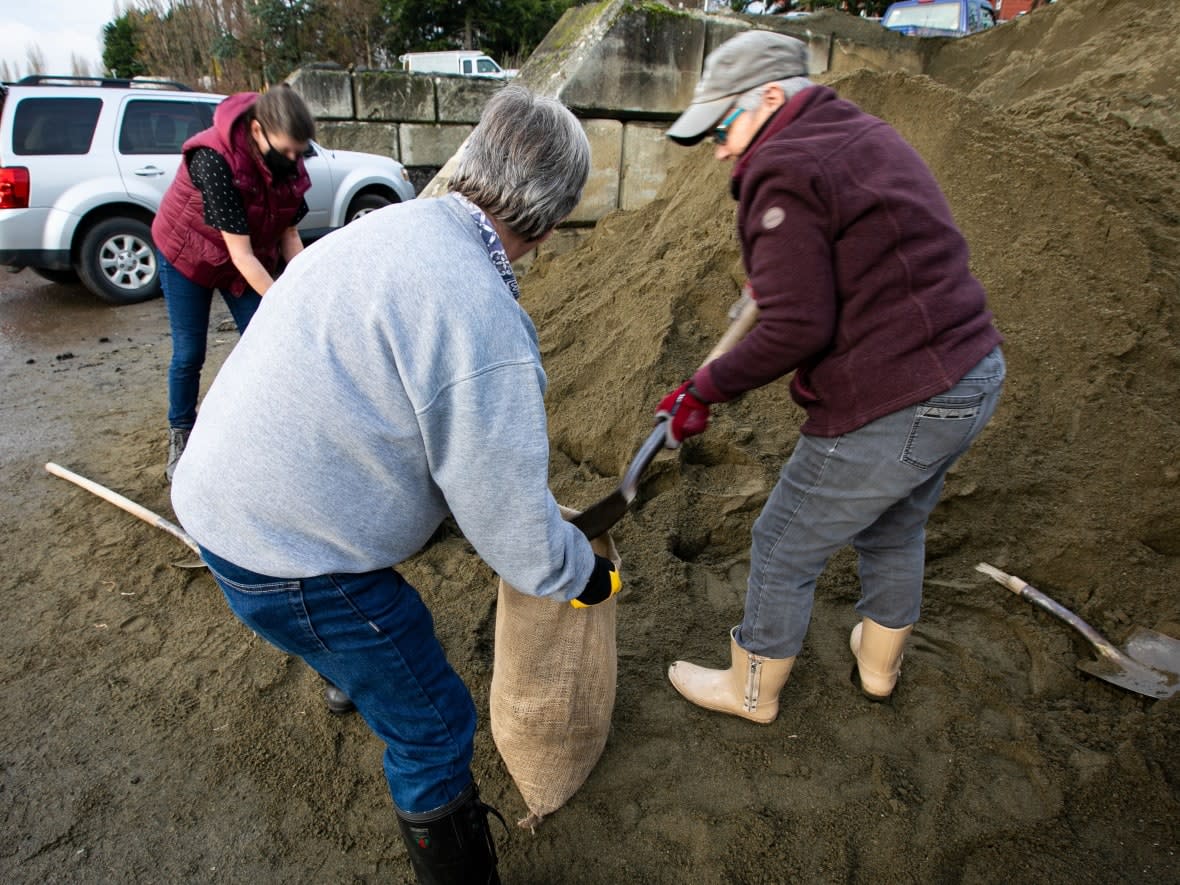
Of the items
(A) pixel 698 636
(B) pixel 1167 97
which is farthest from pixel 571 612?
(B) pixel 1167 97

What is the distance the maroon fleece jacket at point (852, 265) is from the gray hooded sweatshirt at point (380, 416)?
0.56m

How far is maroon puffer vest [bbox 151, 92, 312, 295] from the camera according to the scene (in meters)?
2.70

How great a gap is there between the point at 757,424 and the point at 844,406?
162 centimetres

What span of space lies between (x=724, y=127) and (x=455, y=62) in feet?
54.8

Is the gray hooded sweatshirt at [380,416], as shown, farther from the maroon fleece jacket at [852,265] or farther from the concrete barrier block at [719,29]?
the concrete barrier block at [719,29]

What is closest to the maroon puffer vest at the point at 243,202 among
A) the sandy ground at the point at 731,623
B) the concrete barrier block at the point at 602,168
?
the sandy ground at the point at 731,623

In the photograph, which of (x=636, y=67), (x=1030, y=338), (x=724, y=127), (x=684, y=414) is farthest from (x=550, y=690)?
(x=636, y=67)

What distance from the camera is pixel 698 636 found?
2.44 metres

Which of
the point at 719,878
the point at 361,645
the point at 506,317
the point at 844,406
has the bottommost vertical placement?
the point at 719,878

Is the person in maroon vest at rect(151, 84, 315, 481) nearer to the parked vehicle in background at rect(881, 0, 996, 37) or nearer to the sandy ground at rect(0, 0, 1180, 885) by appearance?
the sandy ground at rect(0, 0, 1180, 885)

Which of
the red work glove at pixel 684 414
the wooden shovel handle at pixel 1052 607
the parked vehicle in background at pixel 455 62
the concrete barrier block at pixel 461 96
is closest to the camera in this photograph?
the red work glove at pixel 684 414

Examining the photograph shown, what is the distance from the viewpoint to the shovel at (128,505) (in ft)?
9.37

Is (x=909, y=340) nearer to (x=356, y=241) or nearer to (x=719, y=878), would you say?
(x=356, y=241)

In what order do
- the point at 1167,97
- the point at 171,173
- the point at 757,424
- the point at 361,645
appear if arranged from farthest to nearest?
the point at 171,173
the point at 1167,97
the point at 757,424
the point at 361,645
